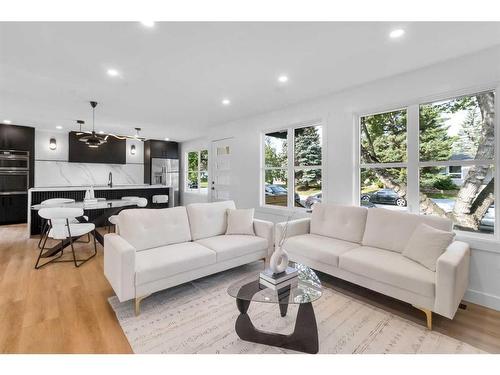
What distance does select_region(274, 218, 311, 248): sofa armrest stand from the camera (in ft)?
10.3

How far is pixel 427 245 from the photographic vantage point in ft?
7.16

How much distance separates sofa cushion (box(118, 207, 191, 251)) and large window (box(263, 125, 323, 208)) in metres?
2.06

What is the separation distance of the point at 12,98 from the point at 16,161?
9.37ft

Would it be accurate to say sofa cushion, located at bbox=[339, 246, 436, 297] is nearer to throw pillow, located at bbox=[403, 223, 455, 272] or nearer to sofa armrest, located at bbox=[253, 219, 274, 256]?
throw pillow, located at bbox=[403, 223, 455, 272]

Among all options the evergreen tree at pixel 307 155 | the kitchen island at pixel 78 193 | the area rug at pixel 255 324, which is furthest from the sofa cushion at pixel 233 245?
the kitchen island at pixel 78 193

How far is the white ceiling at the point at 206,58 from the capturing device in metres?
2.00

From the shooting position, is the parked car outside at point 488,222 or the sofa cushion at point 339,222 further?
the sofa cushion at point 339,222

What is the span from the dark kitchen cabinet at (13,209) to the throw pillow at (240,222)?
566 cm

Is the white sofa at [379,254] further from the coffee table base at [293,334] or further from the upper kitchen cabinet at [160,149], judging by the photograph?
the upper kitchen cabinet at [160,149]

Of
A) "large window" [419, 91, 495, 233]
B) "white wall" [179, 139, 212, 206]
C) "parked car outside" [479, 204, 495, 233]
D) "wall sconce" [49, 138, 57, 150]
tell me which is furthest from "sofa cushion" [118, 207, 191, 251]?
"wall sconce" [49, 138, 57, 150]

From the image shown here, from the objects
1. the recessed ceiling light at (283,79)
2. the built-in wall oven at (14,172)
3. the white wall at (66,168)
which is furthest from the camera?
the white wall at (66,168)

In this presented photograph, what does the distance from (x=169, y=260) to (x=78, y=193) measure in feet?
14.2

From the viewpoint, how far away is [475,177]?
251 cm
